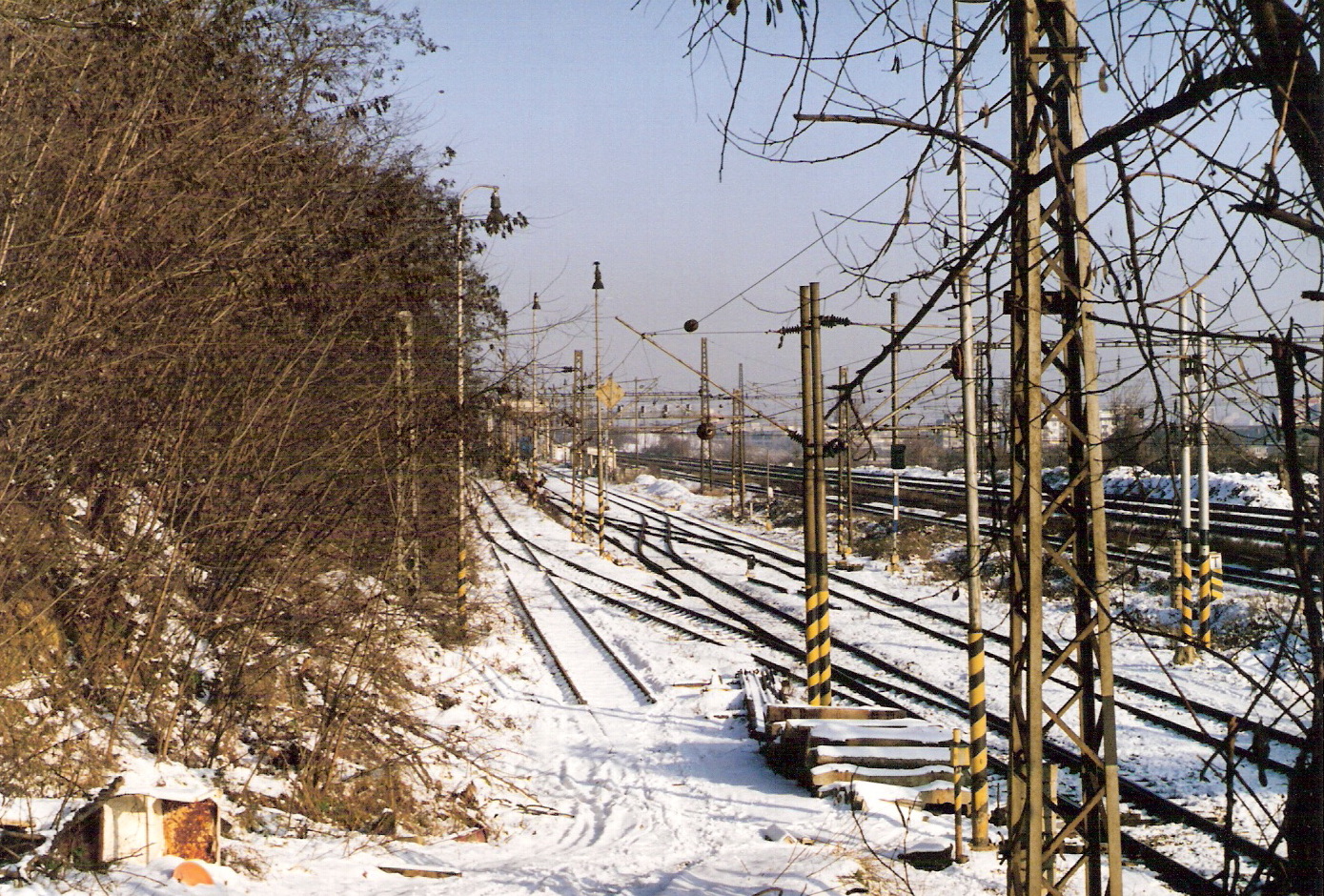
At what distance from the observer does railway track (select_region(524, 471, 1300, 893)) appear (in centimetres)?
898

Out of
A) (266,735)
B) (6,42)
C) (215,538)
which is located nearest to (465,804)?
(266,735)

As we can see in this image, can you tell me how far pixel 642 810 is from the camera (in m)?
10.9

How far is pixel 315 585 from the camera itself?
1048 cm

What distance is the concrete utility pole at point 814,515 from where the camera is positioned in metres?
12.5

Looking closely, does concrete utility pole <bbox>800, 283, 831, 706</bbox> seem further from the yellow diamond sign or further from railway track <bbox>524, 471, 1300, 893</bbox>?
the yellow diamond sign

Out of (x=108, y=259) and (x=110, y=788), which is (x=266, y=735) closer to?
(x=110, y=788)

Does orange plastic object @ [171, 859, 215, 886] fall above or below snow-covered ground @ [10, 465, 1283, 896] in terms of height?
above

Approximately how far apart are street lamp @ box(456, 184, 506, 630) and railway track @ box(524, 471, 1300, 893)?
5501 millimetres

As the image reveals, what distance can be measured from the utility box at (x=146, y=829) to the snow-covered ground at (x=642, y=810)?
15cm

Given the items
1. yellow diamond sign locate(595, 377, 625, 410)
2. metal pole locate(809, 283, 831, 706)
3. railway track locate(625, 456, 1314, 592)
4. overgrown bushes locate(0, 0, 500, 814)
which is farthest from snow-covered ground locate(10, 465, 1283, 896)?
yellow diamond sign locate(595, 377, 625, 410)

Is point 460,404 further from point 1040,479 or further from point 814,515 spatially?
point 1040,479

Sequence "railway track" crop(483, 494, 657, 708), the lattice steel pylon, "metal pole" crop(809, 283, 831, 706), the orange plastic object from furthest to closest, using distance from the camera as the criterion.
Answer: "railway track" crop(483, 494, 657, 708) < "metal pole" crop(809, 283, 831, 706) < the orange plastic object < the lattice steel pylon

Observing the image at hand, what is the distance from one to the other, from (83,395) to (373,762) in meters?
4.48

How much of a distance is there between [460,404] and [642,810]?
18.0 feet
